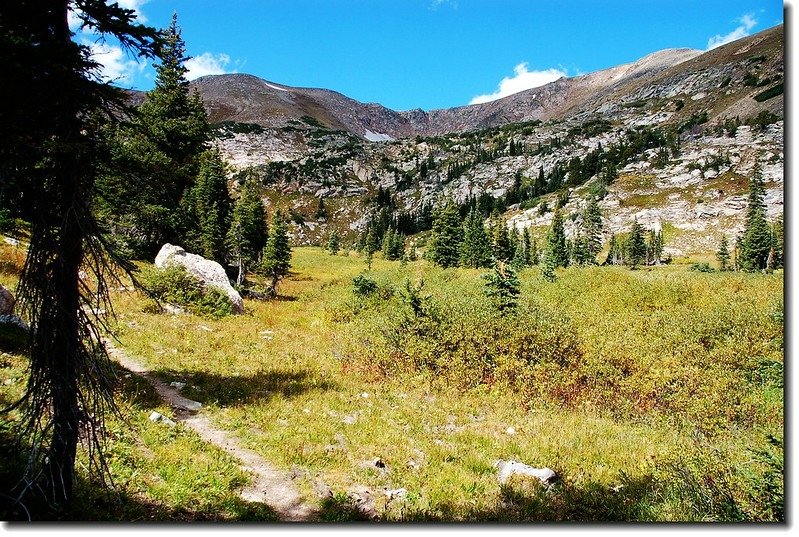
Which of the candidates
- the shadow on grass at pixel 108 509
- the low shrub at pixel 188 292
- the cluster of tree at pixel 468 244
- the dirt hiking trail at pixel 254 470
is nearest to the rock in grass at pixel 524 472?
the dirt hiking trail at pixel 254 470

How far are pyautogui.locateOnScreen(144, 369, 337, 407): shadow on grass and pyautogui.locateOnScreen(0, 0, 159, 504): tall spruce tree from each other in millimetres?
5512

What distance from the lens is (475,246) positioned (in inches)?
3327

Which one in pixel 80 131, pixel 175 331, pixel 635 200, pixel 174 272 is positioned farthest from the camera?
pixel 635 200

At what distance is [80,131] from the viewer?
580cm

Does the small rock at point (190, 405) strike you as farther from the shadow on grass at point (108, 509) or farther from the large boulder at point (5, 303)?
the large boulder at point (5, 303)

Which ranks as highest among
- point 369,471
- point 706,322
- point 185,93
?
point 185,93

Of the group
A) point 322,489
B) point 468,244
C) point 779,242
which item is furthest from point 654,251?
point 322,489

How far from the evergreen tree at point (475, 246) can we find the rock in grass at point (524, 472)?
72902mm

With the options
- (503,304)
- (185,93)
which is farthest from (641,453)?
(185,93)

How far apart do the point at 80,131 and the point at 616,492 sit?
10025mm

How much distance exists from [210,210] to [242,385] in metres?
29.1

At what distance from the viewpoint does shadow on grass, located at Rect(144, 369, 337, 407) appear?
11.4m

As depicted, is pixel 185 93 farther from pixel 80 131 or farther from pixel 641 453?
pixel 641 453

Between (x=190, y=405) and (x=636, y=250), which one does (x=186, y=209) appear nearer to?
(x=190, y=405)
